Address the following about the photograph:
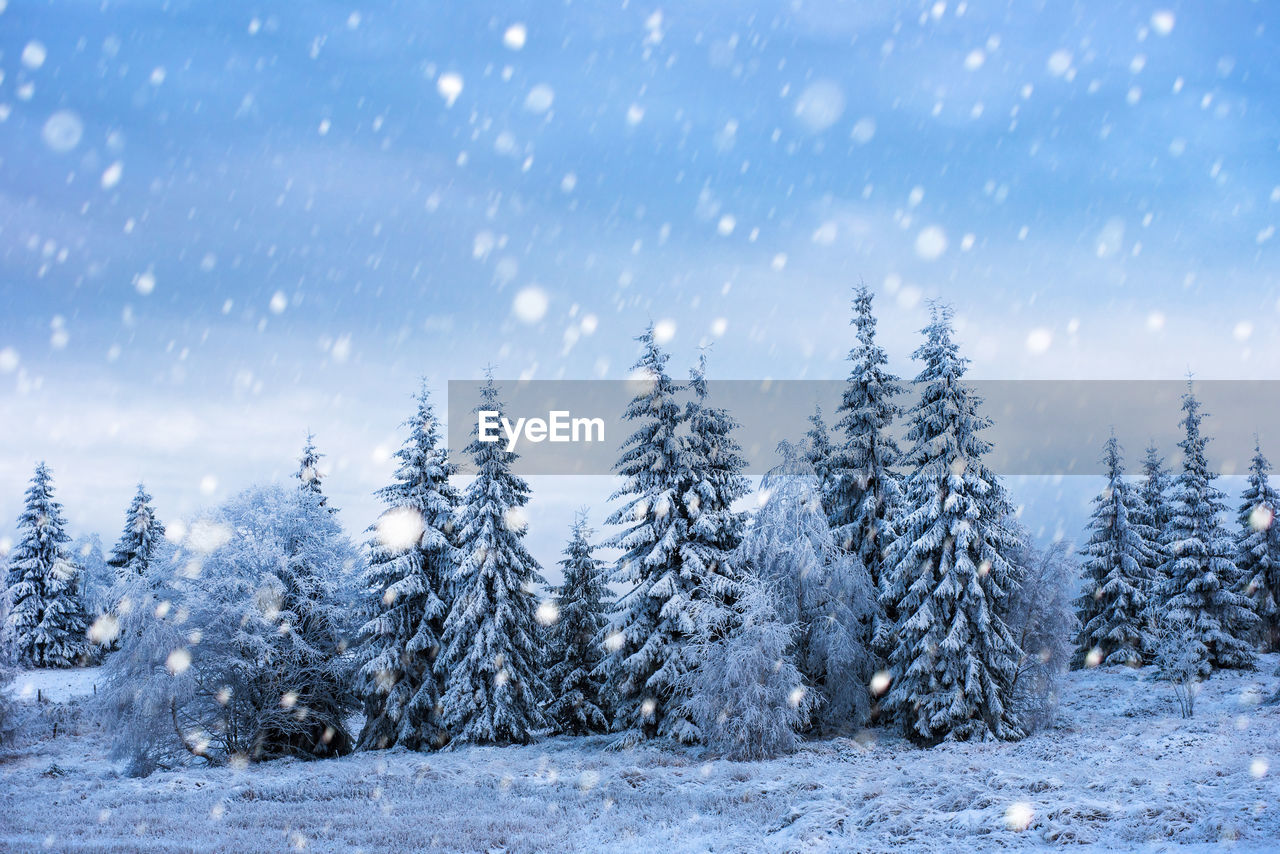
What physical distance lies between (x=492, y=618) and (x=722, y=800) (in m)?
14.0

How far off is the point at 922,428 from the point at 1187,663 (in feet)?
44.0

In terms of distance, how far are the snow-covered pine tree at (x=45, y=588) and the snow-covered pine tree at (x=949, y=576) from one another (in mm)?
57184

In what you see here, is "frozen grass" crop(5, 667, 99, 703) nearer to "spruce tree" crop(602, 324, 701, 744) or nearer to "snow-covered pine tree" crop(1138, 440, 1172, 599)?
"spruce tree" crop(602, 324, 701, 744)

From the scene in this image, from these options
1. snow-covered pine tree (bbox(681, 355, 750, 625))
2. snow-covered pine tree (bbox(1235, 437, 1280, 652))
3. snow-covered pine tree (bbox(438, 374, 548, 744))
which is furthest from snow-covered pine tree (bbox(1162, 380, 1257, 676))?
snow-covered pine tree (bbox(438, 374, 548, 744))

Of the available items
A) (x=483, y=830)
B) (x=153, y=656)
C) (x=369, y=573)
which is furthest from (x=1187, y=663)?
(x=153, y=656)

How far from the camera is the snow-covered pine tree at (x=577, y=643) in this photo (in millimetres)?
33938

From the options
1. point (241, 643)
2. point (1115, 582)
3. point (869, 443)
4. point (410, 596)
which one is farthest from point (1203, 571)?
point (241, 643)

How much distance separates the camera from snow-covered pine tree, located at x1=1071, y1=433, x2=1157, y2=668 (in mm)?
41781

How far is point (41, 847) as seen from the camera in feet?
48.0

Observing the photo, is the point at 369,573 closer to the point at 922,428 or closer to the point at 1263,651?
the point at 922,428

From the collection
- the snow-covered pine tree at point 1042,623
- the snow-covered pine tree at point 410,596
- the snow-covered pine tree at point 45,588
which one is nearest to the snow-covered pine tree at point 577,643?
the snow-covered pine tree at point 410,596

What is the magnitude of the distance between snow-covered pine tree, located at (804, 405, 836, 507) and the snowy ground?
9.29 m

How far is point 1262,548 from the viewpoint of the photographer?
134 ft

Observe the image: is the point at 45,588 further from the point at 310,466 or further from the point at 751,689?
the point at 751,689
